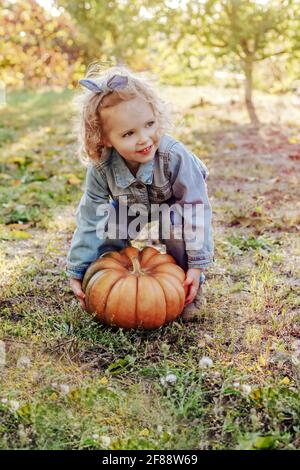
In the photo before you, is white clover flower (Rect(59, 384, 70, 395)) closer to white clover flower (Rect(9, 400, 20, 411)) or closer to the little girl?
white clover flower (Rect(9, 400, 20, 411))

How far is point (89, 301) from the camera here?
263cm

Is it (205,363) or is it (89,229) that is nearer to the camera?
(205,363)

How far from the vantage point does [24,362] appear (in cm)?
239

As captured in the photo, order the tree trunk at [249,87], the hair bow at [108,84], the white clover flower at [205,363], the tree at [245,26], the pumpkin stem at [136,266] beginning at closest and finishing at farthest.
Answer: the white clover flower at [205,363], the hair bow at [108,84], the pumpkin stem at [136,266], the tree at [245,26], the tree trunk at [249,87]

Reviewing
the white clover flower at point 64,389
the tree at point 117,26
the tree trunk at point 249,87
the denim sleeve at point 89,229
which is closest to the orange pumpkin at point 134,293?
the denim sleeve at point 89,229

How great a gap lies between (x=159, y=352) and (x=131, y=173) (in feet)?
2.80

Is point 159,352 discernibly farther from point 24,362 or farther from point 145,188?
point 145,188

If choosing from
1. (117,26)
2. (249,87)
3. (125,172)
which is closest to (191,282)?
(125,172)

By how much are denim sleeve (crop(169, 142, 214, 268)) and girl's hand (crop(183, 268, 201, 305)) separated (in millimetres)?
29

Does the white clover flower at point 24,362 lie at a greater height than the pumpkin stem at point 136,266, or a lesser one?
lesser

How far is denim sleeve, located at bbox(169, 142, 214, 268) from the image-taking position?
2.68 meters

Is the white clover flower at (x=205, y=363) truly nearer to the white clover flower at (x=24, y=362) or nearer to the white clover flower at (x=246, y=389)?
the white clover flower at (x=246, y=389)

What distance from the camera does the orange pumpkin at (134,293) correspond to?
99.1 inches

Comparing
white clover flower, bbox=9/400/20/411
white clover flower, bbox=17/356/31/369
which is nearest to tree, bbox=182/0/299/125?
white clover flower, bbox=17/356/31/369
